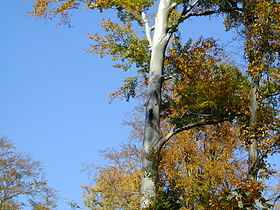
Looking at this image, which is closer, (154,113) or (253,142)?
(253,142)

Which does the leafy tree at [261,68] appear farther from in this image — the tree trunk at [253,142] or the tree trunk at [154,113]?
the tree trunk at [154,113]

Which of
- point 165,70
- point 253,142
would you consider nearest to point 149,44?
point 165,70

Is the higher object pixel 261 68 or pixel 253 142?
pixel 261 68

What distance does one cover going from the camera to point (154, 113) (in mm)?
11367

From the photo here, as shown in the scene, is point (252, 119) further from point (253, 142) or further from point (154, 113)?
point (154, 113)

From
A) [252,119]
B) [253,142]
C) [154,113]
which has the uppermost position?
[154,113]

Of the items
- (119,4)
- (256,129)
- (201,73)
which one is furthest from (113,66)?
(256,129)

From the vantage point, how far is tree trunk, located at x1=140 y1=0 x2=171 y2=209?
10.5 meters

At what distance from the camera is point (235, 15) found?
11617 millimetres

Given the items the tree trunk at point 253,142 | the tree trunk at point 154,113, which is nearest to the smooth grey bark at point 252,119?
the tree trunk at point 253,142

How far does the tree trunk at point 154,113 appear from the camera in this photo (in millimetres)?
10484

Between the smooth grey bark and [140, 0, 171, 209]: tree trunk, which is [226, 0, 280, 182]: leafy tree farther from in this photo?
[140, 0, 171, 209]: tree trunk

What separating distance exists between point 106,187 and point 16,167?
734 cm

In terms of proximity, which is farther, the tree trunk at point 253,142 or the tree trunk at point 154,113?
the tree trunk at point 154,113
